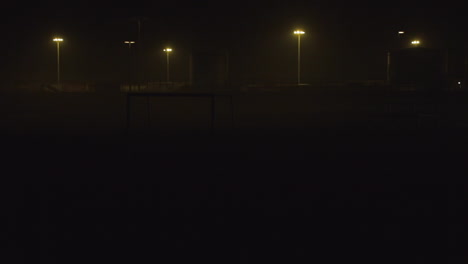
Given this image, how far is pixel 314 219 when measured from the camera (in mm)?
6492

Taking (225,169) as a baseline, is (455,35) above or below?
above

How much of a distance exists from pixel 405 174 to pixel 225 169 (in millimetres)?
2601

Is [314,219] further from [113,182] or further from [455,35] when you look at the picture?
[455,35]

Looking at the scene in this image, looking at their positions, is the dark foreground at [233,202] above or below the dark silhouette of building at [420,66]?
below

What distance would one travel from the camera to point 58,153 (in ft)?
40.1

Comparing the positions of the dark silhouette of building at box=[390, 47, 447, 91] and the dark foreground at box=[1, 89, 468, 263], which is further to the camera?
the dark silhouette of building at box=[390, 47, 447, 91]

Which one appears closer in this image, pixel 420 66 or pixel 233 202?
pixel 233 202

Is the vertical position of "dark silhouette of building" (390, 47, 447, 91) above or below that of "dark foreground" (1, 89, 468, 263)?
above

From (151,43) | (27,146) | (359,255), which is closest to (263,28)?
(151,43)

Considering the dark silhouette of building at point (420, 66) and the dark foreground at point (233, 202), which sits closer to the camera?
the dark foreground at point (233, 202)

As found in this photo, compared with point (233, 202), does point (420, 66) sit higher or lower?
higher

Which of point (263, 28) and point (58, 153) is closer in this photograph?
point (58, 153)

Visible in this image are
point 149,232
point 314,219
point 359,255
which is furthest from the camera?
point 314,219

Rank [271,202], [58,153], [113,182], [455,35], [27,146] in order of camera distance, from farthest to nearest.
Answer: [455,35] → [27,146] → [58,153] → [113,182] → [271,202]
